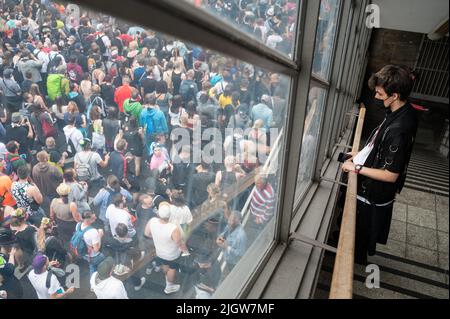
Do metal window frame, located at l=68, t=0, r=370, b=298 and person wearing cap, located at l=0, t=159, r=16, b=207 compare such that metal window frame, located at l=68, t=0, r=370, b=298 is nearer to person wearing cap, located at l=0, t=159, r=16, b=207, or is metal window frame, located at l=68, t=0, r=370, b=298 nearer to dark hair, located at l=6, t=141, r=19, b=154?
person wearing cap, located at l=0, t=159, r=16, b=207

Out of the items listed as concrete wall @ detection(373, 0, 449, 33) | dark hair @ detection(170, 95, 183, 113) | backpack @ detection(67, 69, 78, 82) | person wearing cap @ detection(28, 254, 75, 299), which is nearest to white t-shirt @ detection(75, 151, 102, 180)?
backpack @ detection(67, 69, 78, 82)

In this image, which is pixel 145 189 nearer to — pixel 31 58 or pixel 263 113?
pixel 31 58

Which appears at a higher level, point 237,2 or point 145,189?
point 237,2

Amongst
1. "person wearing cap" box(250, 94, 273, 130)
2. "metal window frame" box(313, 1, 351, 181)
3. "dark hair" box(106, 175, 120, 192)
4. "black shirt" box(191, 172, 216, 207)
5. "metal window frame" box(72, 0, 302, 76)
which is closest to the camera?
"metal window frame" box(72, 0, 302, 76)

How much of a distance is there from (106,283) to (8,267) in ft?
3.07

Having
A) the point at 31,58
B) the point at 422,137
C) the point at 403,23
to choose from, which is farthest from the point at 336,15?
the point at 422,137

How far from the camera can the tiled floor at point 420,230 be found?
2.93 meters

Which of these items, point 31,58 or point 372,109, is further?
point 372,109

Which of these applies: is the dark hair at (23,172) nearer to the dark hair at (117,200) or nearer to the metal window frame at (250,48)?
the dark hair at (117,200)

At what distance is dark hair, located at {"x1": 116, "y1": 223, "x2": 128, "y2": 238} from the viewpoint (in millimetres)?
2797

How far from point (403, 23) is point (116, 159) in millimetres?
7029

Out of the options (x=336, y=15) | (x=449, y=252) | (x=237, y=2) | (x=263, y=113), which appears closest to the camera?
(x=237, y=2)

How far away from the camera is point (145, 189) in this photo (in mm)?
3084

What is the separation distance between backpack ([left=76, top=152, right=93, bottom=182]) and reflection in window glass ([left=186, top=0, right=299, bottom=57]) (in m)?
2.68
